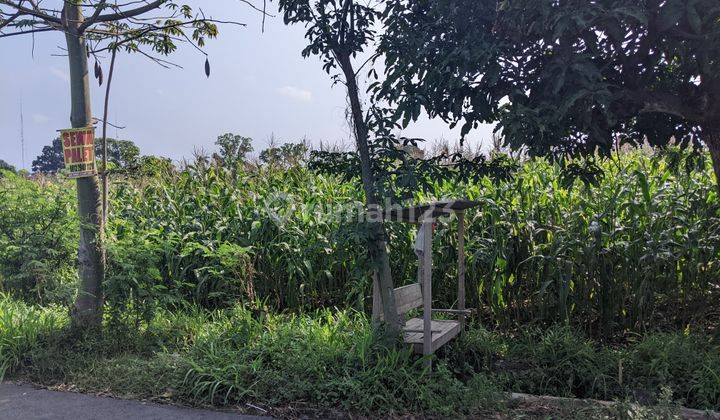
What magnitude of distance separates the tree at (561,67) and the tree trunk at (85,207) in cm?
311

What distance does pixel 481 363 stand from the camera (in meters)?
5.29

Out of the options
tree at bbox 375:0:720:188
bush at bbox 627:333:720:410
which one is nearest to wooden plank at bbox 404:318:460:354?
bush at bbox 627:333:720:410

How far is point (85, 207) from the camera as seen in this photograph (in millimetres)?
5531

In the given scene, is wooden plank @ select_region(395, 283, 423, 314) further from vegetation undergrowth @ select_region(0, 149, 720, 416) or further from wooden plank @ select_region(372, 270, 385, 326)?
vegetation undergrowth @ select_region(0, 149, 720, 416)

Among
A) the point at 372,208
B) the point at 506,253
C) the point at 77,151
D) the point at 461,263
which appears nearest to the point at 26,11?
the point at 77,151

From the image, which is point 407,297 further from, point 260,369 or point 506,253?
point 506,253

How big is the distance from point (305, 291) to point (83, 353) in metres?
2.41

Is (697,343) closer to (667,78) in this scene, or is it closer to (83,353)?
(667,78)

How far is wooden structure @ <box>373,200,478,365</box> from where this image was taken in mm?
4461

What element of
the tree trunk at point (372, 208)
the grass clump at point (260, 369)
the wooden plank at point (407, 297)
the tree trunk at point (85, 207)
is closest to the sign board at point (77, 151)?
the tree trunk at point (85, 207)

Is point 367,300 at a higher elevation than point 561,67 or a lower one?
lower

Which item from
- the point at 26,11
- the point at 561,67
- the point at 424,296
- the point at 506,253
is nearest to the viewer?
the point at 561,67

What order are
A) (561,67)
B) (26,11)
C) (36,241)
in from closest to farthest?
(561,67)
(26,11)
(36,241)

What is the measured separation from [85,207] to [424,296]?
137 inches
